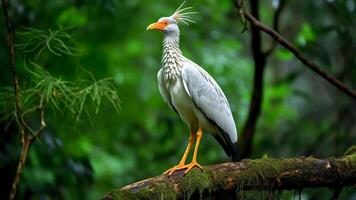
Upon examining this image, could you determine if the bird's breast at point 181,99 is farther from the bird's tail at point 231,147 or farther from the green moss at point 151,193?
the green moss at point 151,193

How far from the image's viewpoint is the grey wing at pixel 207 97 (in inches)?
209

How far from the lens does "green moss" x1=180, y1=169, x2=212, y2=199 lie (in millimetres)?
4379

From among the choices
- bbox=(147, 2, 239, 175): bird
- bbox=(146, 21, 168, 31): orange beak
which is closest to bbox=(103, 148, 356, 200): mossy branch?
bbox=(147, 2, 239, 175): bird

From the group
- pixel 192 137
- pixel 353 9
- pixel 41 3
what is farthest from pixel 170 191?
pixel 41 3

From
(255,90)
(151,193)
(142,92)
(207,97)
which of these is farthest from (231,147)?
Result: (142,92)

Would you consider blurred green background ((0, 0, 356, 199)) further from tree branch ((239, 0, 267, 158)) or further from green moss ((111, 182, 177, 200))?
green moss ((111, 182, 177, 200))

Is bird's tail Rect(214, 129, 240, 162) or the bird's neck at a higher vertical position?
the bird's neck

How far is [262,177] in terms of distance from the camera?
4656 millimetres

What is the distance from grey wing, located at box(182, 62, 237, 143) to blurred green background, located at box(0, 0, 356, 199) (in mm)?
1349

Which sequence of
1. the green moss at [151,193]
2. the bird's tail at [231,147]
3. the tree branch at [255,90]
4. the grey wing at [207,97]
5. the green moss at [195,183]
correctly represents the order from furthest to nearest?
the tree branch at [255,90], the bird's tail at [231,147], the grey wing at [207,97], the green moss at [195,183], the green moss at [151,193]

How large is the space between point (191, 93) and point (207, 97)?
16 cm

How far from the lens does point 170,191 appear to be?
4254 millimetres

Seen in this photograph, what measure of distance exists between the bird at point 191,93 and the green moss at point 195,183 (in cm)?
76

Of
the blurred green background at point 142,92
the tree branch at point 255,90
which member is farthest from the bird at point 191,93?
the tree branch at point 255,90
